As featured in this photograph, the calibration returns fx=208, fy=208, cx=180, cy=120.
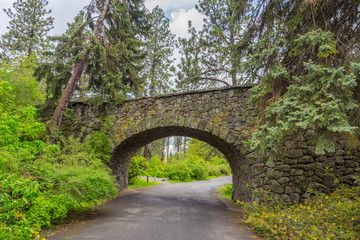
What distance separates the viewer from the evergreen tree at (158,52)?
19.1 m

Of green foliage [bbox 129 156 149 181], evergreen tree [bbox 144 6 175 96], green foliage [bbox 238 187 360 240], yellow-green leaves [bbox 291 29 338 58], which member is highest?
evergreen tree [bbox 144 6 175 96]

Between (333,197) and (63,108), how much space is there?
9.68m

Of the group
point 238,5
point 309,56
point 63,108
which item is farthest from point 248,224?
point 63,108

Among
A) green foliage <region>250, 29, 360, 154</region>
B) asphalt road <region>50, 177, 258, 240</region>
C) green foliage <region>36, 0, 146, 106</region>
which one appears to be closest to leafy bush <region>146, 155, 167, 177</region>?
green foliage <region>36, 0, 146, 106</region>

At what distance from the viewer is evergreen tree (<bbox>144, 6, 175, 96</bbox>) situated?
19.1 meters

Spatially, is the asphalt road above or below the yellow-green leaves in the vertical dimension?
below

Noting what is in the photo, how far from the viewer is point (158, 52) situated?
19.2 m

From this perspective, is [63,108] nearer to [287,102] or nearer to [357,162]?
[287,102]

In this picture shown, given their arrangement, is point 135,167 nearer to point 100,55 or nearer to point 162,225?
point 100,55

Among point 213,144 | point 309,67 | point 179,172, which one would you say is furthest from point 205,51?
point 179,172

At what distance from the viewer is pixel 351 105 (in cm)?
332

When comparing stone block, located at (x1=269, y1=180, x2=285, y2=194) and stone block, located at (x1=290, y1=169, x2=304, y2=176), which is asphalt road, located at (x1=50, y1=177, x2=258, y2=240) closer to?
stone block, located at (x1=269, y1=180, x2=285, y2=194)

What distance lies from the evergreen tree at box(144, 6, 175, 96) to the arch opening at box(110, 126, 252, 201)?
31.3 feet

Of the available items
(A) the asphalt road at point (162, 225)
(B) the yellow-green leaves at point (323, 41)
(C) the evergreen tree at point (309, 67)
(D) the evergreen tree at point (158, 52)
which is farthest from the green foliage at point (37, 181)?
(D) the evergreen tree at point (158, 52)
